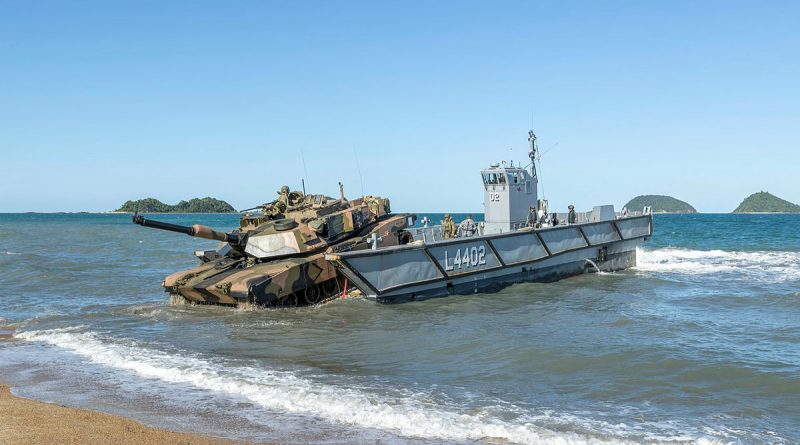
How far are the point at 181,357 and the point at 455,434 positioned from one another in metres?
5.81

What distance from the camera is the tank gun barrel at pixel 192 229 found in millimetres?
14953

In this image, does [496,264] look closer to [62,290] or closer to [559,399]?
[559,399]

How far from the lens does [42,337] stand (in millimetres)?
13422

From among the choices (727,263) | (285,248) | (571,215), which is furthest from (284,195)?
(727,263)

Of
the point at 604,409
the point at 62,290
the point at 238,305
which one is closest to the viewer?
the point at 604,409

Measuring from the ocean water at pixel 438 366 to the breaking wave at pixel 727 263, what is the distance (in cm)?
638

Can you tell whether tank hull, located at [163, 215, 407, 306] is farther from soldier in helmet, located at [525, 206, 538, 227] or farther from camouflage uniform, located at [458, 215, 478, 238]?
soldier in helmet, located at [525, 206, 538, 227]

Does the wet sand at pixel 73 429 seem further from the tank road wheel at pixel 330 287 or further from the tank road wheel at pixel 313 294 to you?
the tank road wheel at pixel 330 287

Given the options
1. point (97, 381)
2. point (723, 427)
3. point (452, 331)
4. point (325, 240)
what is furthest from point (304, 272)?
point (723, 427)

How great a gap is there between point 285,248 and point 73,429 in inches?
397

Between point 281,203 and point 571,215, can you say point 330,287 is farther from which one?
point 571,215

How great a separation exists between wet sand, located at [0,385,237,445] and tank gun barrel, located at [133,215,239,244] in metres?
6.77

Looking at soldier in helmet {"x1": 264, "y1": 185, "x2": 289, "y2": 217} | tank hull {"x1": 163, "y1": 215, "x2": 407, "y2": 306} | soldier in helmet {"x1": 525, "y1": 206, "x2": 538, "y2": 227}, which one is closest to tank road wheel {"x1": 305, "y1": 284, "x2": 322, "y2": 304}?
tank hull {"x1": 163, "y1": 215, "x2": 407, "y2": 306}

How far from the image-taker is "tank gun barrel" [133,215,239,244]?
49.1 feet
